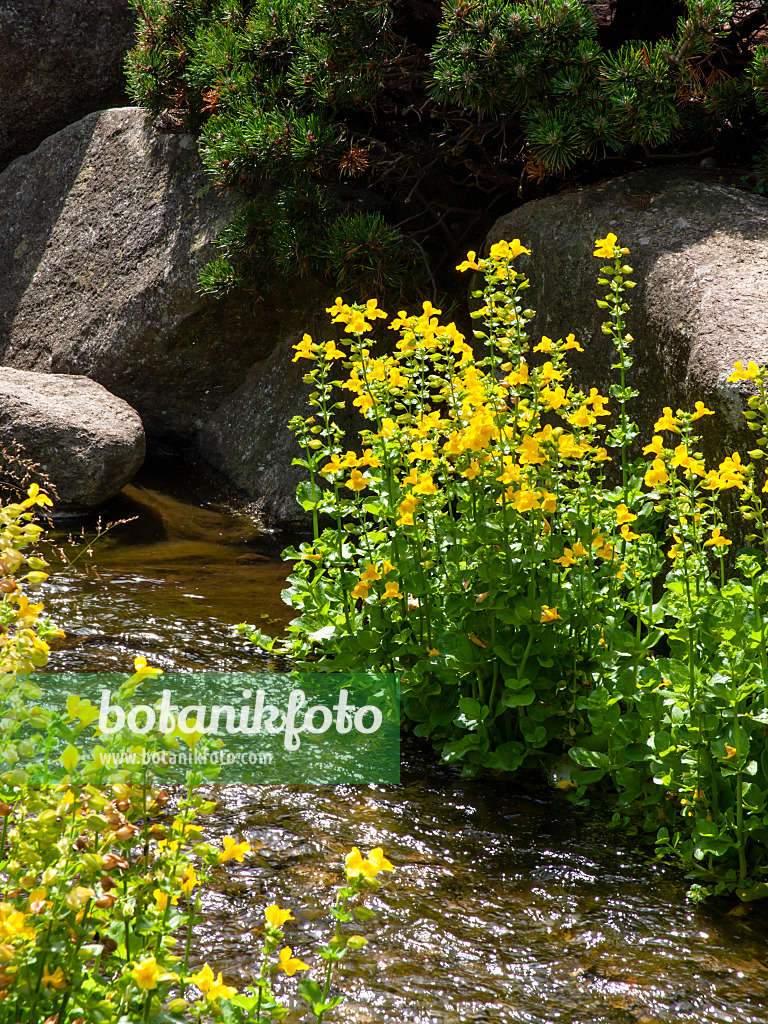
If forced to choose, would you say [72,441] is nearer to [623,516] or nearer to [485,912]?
[623,516]

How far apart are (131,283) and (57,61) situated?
7.51 ft

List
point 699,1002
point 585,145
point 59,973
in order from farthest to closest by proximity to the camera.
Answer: point 585,145, point 699,1002, point 59,973

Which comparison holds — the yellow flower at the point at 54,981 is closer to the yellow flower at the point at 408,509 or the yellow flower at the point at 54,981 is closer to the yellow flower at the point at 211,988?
the yellow flower at the point at 211,988

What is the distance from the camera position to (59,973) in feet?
3.92

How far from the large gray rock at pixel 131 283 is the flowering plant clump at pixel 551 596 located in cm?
294

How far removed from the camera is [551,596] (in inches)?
104

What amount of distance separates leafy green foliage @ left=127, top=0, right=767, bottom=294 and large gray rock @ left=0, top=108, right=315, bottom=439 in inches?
15.1

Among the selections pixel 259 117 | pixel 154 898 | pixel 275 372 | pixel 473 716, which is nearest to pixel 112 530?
pixel 275 372

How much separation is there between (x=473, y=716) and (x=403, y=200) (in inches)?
139

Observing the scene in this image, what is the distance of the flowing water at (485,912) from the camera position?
1870 millimetres

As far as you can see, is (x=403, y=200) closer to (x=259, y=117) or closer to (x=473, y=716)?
(x=259, y=117)

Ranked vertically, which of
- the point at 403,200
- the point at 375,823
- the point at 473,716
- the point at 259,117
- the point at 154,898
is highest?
the point at 259,117

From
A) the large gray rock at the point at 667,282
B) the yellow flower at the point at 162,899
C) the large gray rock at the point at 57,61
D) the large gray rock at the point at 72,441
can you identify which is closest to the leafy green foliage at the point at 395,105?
the large gray rock at the point at 667,282

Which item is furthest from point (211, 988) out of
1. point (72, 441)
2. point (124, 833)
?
point (72, 441)
